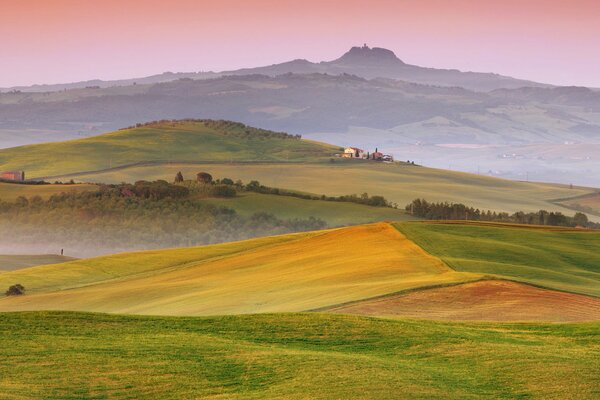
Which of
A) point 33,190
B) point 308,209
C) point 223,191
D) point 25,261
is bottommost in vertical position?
point 25,261

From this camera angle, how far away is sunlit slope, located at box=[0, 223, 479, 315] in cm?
4381

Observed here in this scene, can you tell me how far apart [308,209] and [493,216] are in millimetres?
27070

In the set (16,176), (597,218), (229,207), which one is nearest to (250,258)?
(229,207)

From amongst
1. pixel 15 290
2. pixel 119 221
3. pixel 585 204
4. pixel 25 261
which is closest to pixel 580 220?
pixel 119 221

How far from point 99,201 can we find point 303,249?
99.8 metres

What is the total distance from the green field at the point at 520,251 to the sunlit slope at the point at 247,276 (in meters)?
1.37

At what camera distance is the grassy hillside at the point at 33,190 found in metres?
161

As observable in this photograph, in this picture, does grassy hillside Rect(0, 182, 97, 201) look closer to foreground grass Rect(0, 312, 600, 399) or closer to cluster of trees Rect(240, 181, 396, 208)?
cluster of trees Rect(240, 181, 396, 208)

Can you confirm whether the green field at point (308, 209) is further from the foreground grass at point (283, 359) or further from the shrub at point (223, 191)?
the foreground grass at point (283, 359)

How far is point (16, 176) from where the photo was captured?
18525cm

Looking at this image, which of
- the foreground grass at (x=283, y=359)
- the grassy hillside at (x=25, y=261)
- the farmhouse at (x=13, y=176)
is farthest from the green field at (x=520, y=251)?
the farmhouse at (x=13, y=176)

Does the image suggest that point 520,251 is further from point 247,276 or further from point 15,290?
point 15,290

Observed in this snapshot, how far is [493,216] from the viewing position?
128 meters

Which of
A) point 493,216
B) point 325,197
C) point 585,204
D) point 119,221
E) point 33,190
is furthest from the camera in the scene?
point 585,204
